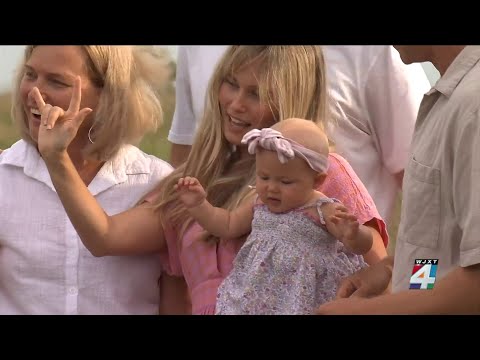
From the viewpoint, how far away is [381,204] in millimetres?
3793

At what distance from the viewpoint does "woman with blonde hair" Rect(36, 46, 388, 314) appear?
322 cm

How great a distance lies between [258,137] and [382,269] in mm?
477

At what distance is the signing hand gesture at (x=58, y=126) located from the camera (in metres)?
3.14

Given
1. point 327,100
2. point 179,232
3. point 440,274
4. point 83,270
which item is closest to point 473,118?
point 440,274

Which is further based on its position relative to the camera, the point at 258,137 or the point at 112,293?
the point at 112,293

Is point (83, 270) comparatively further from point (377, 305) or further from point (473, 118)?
point (473, 118)

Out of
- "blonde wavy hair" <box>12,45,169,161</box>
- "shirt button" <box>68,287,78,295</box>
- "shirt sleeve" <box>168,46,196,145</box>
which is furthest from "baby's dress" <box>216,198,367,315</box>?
"shirt sleeve" <box>168,46,196,145</box>

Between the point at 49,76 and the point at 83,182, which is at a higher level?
the point at 49,76

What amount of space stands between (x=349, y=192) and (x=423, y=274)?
64cm

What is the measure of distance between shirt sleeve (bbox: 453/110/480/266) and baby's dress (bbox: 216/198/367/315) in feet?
2.39

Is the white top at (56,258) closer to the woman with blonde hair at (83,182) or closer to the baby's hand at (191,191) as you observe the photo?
the woman with blonde hair at (83,182)

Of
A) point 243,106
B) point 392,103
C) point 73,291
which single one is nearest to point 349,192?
point 243,106

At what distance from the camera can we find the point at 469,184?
2.39 metres

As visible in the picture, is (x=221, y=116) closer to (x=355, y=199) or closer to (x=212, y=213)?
(x=212, y=213)
